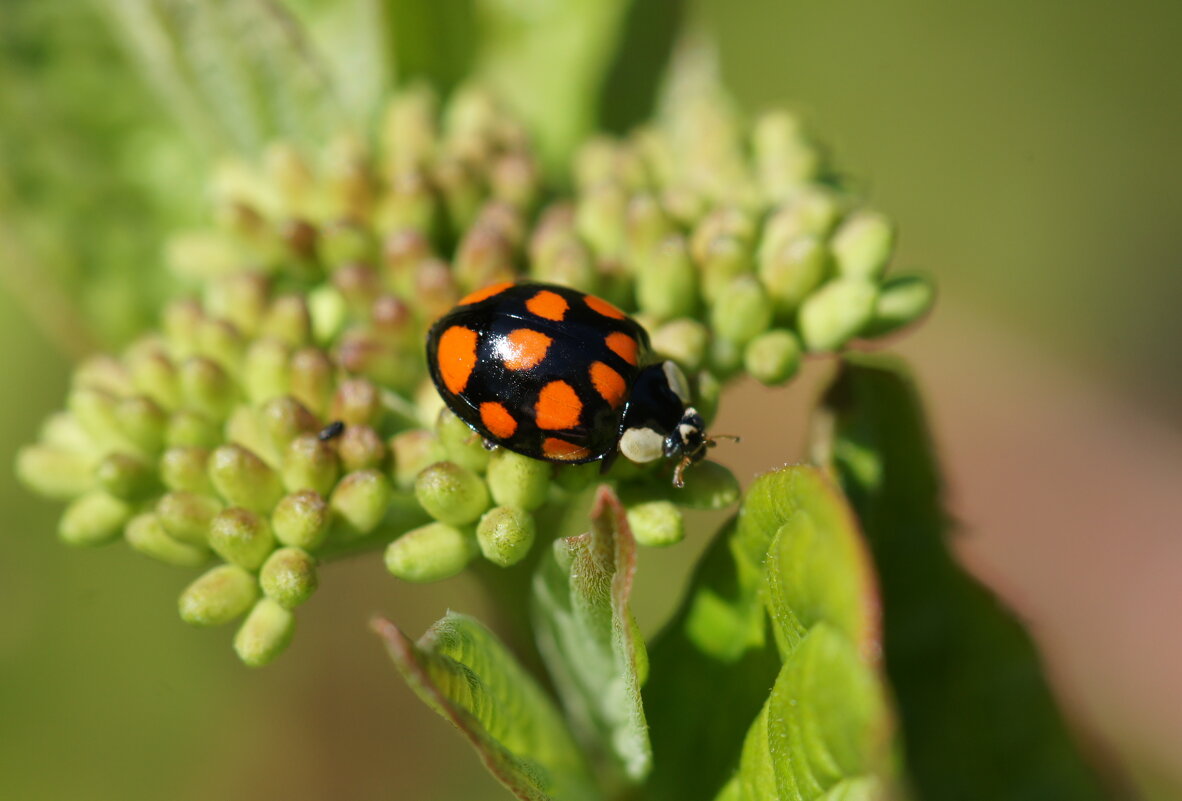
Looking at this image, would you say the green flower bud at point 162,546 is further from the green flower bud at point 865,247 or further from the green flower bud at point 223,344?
the green flower bud at point 865,247

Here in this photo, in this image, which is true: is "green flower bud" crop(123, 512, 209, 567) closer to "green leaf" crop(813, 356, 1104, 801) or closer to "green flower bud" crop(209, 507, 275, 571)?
"green flower bud" crop(209, 507, 275, 571)

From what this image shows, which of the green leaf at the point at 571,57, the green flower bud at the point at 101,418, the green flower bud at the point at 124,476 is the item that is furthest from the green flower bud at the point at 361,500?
the green leaf at the point at 571,57

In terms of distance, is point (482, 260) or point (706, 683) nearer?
point (706, 683)

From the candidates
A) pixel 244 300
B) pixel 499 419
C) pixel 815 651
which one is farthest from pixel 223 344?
pixel 815 651

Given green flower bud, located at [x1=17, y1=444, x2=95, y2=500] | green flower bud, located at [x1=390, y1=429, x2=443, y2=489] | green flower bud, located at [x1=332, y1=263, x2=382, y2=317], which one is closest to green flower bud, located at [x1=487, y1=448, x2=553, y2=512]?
green flower bud, located at [x1=390, y1=429, x2=443, y2=489]

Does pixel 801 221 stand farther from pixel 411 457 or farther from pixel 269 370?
pixel 269 370
